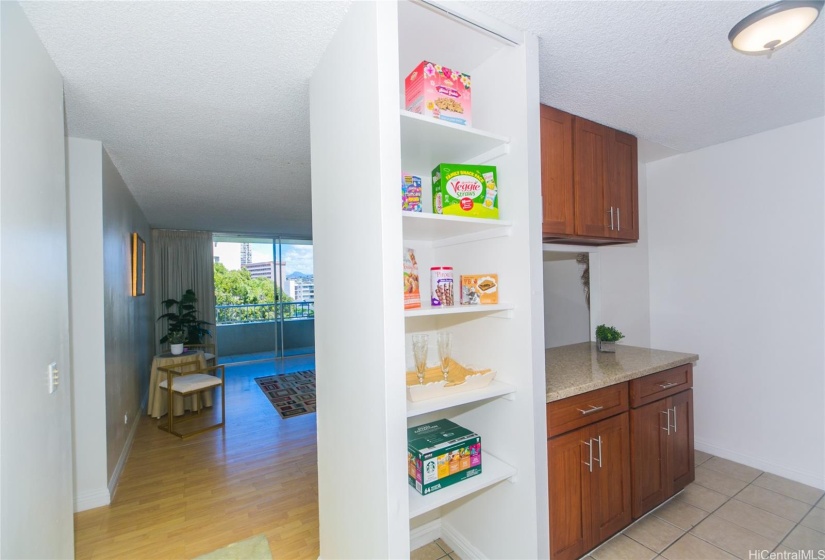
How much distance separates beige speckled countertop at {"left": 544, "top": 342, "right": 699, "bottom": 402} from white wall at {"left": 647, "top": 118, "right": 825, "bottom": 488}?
2.42 ft

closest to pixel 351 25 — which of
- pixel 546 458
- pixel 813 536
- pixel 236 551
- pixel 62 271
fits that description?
pixel 62 271

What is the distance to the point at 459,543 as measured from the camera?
6.31 feet

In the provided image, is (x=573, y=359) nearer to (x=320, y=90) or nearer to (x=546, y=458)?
(x=546, y=458)

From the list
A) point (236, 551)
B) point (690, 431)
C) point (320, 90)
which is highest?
point (320, 90)

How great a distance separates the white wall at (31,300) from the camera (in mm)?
1150

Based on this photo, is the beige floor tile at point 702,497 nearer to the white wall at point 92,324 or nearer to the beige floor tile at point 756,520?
the beige floor tile at point 756,520

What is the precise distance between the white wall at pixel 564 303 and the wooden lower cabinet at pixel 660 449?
29.5 inches

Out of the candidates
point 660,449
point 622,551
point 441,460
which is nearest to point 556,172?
point 441,460

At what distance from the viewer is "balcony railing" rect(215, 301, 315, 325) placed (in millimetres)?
6945

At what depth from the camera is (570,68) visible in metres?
1.76

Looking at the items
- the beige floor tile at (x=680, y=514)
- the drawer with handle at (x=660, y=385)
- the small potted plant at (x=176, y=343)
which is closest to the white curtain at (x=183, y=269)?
the small potted plant at (x=176, y=343)

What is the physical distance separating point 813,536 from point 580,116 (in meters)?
2.66

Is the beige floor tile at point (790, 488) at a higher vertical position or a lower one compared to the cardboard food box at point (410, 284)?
lower

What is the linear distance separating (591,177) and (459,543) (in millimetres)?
2242
